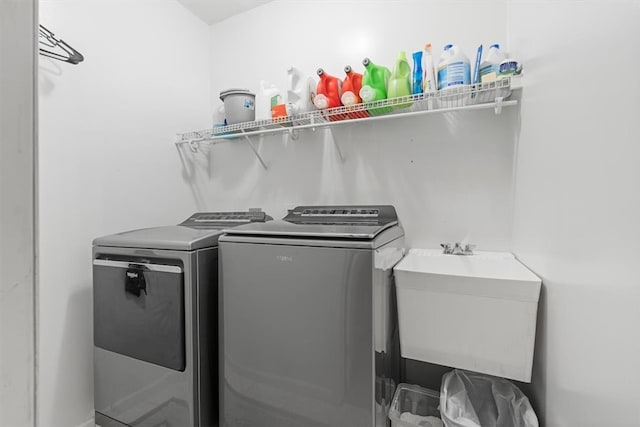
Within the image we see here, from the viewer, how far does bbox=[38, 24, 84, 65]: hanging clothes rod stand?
1357 mm

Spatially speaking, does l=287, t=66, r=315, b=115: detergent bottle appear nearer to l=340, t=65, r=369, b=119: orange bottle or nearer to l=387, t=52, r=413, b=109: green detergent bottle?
l=340, t=65, r=369, b=119: orange bottle

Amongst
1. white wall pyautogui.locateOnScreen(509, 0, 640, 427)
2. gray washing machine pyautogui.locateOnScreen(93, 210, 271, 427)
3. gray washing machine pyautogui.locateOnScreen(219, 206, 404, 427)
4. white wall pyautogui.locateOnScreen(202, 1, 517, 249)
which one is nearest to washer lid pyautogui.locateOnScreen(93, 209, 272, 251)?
gray washing machine pyautogui.locateOnScreen(93, 210, 271, 427)

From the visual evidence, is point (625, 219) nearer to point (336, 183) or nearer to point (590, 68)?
point (590, 68)

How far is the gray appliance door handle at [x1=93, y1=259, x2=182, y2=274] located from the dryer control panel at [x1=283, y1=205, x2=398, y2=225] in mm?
622

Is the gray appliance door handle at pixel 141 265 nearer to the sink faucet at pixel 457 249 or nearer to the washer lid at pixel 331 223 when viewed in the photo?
the washer lid at pixel 331 223

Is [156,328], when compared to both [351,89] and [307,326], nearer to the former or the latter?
[307,326]

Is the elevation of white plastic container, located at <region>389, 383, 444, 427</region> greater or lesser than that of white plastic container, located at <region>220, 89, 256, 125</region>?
lesser

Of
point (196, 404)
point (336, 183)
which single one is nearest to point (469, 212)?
point (336, 183)

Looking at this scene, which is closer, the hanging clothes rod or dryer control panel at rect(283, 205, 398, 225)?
the hanging clothes rod

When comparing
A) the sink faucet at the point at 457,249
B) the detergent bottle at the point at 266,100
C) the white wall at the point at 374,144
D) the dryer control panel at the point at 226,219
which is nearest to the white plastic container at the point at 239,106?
Result: the detergent bottle at the point at 266,100

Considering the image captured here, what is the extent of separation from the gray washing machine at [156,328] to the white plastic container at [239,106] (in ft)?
2.68

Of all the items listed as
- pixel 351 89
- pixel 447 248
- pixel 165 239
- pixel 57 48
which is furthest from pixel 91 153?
pixel 447 248

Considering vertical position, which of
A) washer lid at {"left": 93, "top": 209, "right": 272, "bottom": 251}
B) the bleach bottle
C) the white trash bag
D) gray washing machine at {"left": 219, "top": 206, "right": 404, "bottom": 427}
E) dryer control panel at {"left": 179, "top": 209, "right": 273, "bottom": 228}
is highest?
the bleach bottle

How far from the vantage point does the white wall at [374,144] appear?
57.9 inches
